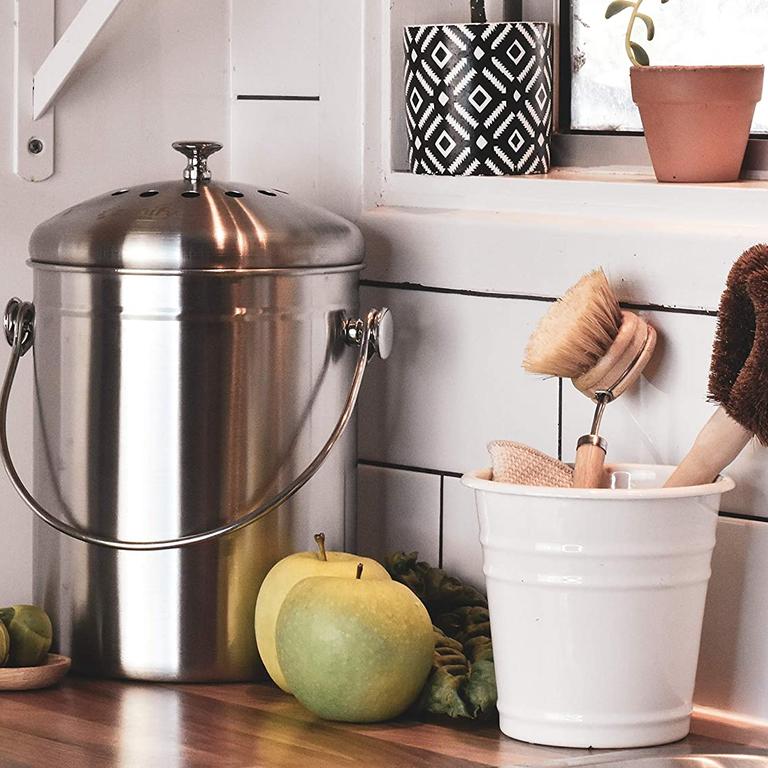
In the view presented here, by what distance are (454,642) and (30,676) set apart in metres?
0.29

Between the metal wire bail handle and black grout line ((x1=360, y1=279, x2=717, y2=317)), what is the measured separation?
0.06m

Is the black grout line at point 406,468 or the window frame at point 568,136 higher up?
the window frame at point 568,136

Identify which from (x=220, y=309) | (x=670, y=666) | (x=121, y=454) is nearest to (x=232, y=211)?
(x=220, y=309)

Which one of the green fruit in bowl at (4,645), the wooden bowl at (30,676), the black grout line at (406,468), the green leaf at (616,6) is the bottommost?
the wooden bowl at (30,676)

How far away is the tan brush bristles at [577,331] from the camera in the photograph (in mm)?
996

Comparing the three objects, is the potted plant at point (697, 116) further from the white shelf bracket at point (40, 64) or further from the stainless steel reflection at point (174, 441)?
the white shelf bracket at point (40, 64)

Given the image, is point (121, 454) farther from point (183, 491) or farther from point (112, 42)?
point (112, 42)

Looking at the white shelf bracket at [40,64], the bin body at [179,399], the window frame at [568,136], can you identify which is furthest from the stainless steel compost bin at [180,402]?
the window frame at [568,136]

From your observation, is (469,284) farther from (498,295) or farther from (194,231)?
(194,231)

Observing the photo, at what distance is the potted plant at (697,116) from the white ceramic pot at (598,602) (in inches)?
10.7

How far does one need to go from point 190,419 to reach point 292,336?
9 cm

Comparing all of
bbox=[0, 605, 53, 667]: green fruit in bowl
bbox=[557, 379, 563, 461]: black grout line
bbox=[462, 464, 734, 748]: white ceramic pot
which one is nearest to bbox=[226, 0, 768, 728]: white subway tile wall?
bbox=[557, 379, 563, 461]: black grout line

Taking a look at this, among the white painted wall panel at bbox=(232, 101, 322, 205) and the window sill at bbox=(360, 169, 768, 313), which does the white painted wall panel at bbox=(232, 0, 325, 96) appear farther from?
the window sill at bbox=(360, 169, 768, 313)

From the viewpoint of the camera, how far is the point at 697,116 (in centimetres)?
107
